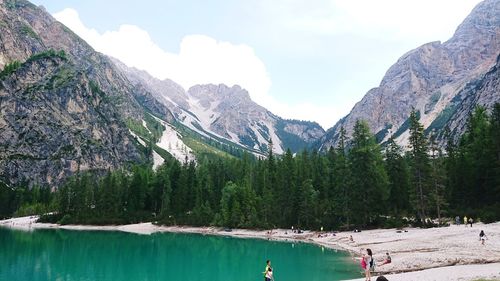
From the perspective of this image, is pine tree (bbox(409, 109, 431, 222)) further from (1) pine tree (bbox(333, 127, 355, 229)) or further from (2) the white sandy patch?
(2) the white sandy patch

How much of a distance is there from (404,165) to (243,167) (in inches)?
2794

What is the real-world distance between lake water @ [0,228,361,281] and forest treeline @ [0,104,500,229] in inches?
729

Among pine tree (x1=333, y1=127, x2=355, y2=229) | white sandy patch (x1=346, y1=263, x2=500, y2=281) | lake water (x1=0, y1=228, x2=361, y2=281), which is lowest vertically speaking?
lake water (x1=0, y1=228, x2=361, y2=281)

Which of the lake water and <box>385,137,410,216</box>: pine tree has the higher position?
<box>385,137,410,216</box>: pine tree

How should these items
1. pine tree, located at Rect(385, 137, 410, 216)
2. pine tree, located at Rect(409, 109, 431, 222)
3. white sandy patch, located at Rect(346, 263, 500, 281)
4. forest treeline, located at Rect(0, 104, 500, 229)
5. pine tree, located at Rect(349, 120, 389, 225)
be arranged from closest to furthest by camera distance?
white sandy patch, located at Rect(346, 263, 500, 281), pine tree, located at Rect(409, 109, 431, 222), forest treeline, located at Rect(0, 104, 500, 229), pine tree, located at Rect(349, 120, 389, 225), pine tree, located at Rect(385, 137, 410, 216)

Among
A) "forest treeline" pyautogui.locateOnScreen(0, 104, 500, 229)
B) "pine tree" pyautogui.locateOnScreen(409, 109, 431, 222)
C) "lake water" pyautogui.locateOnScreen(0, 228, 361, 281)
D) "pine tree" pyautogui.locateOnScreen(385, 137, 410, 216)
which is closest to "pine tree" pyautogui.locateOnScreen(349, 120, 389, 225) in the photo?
"forest treeline" pyautogui.locateOnScreen(0, 104, 500, 229)

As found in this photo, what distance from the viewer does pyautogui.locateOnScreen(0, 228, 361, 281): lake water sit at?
4597 cm

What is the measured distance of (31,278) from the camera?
4591cm

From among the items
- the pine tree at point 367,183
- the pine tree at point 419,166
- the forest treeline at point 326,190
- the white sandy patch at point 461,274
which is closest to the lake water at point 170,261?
the white sandy patch at point 461,274

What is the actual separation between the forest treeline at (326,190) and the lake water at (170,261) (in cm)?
1853

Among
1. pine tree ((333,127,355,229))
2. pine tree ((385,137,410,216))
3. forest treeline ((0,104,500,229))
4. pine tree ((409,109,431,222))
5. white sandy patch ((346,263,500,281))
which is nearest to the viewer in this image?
white sandy patch ((346,263,500,281))

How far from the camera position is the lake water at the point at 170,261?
45969mm

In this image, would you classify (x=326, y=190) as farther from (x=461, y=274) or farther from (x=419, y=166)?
(x=461, y=274)

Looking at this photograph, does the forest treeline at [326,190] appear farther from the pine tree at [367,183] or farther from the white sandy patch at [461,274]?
the white sandy patch at [461,274]
